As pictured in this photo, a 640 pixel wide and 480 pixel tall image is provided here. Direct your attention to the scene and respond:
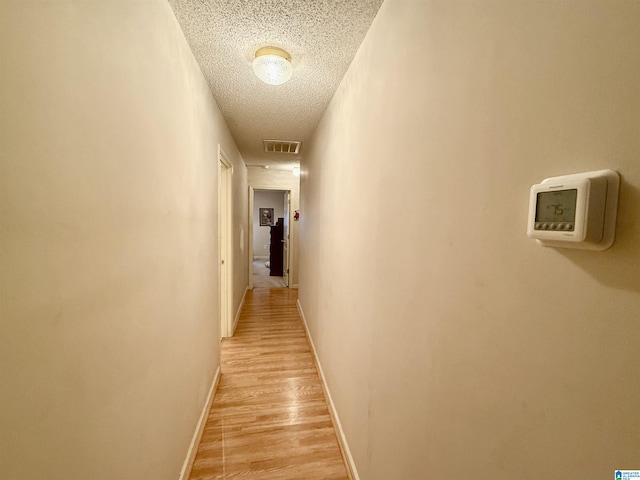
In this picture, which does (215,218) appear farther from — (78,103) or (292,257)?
(292,257)

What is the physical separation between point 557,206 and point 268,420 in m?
2.19

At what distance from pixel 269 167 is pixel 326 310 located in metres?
3.58

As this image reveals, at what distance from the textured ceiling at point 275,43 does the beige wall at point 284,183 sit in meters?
2.92

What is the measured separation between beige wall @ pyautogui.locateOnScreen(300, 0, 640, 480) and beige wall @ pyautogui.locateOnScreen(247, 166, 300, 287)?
4.33 meters

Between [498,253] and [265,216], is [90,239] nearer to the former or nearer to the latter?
[498,253]

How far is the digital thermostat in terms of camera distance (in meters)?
0.37

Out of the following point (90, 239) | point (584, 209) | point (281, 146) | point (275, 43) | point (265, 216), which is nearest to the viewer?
point (584, 209)

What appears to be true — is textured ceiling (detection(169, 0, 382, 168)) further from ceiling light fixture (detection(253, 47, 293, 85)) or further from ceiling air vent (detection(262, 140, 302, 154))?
ceiling air vent (detection(262, 140, 302, 154))

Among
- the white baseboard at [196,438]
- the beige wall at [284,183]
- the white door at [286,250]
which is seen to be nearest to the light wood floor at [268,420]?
the white baseboard at [196,438]

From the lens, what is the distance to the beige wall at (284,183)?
5297mm

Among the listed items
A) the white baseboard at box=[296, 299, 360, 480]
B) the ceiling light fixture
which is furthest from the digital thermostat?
the white baseboard at box=[296, 299, 360, 480]

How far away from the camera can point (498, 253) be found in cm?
56

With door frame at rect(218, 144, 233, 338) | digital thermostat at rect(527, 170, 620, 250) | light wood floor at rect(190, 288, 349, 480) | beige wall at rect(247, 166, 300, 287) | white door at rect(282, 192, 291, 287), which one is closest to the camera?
digital thermostat at rect(527, 170, 620, 250)

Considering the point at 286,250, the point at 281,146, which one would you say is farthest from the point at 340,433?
the point at 286,250
